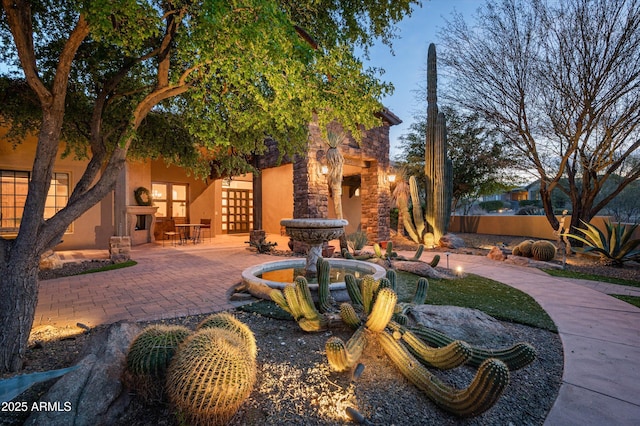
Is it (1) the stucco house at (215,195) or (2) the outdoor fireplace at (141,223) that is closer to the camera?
(1) the stucco house at (215,195)

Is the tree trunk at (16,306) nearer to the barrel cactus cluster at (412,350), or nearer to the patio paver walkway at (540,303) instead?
the patio paver walkway at (540,303)

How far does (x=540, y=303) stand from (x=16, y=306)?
19.8 feet

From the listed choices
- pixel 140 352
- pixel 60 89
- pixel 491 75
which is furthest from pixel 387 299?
pixel 491 75

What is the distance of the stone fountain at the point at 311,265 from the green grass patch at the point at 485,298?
2.76 feet

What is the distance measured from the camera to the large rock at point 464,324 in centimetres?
290

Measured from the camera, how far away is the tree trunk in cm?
235

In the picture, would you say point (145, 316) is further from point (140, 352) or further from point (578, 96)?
point (578, 96)

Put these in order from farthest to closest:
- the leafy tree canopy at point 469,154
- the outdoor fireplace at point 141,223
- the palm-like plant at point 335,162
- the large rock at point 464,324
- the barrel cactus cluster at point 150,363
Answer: the leafy tree canopy at point 469,154 < the outdoor fireplace at point 141,223 < the palm-like plant at point 335,162 < the large rock at point 464,324 < the barrel cactus cluster at point 150,363

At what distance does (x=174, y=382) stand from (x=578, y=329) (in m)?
4.08

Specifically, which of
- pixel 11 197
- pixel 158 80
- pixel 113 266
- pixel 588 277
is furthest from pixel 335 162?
pixel 11 197

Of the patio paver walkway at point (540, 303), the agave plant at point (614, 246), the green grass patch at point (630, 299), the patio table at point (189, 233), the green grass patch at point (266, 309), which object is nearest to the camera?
the patio paver walkway at point (540, 303)

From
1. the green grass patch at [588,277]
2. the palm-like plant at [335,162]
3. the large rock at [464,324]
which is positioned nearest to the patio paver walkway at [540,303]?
the green grass patch at [588,277]

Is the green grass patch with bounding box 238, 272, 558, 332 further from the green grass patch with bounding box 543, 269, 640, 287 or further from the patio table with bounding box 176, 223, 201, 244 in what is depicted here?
the patio table with bounding box 176, 223, 201, 244

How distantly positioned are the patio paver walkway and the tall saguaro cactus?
110 inches
